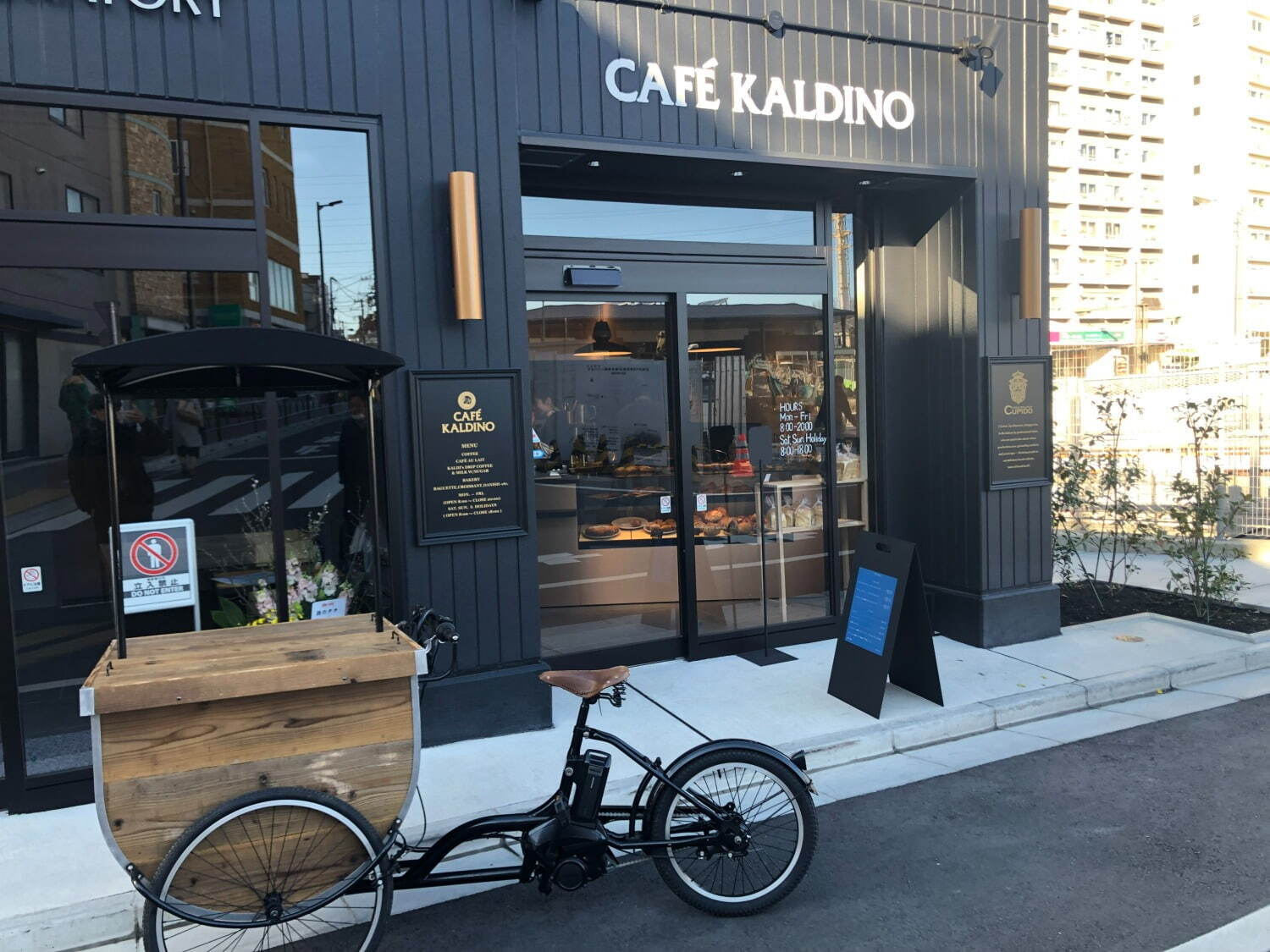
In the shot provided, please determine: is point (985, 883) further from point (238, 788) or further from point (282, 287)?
point (282, 287)

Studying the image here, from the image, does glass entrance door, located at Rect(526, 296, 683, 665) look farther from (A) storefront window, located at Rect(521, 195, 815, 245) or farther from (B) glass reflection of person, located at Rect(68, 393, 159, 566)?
(B) glass reflection of person, located at Rect(68, 393, 159, 566)

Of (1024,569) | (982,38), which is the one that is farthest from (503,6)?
(1024,569)

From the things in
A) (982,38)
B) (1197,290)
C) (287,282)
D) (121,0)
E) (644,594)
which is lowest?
(644,594)

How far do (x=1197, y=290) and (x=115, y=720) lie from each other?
72.3 metres

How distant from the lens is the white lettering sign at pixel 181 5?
186 inches

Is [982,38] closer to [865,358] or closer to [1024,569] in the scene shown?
[865,358]

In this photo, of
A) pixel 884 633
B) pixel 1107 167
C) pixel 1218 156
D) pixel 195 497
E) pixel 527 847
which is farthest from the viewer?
pixel 1218 156

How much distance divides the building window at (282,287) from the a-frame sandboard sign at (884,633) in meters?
3.76

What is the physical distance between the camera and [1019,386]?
7.25m

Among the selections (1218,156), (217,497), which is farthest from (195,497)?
(1218,156)

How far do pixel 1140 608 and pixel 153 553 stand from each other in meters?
7.87

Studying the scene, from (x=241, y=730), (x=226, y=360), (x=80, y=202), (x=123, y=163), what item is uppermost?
(x=123, y=163)

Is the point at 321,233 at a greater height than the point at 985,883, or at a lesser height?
greater

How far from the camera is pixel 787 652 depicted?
7.16 m
